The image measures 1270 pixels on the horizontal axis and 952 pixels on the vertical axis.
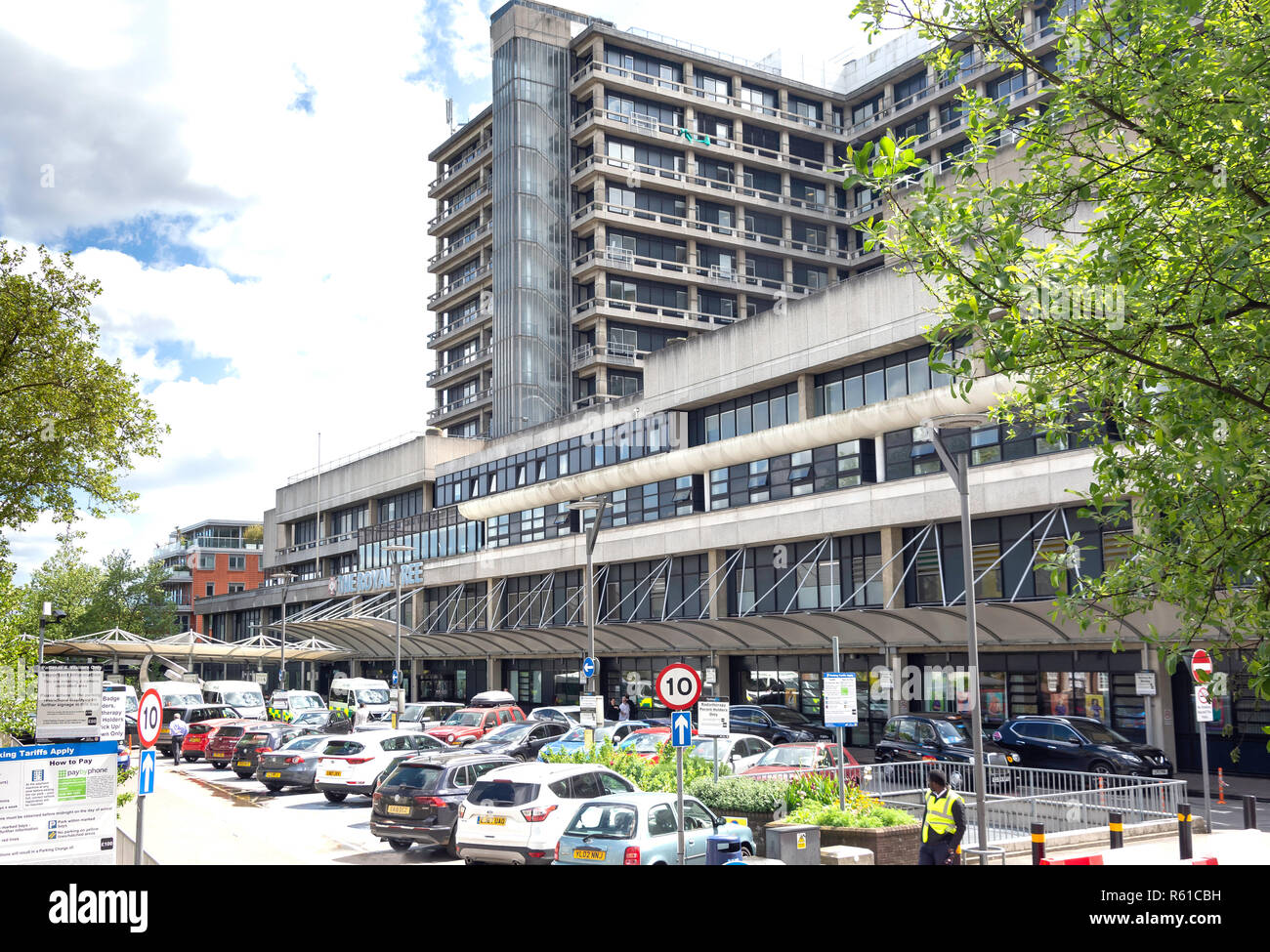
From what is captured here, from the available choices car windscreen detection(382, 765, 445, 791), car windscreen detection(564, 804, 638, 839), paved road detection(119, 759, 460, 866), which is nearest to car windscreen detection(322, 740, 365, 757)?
paved road detection(119, 759, 460, 866)

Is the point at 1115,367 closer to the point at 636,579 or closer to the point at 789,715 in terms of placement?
the point at 789,715

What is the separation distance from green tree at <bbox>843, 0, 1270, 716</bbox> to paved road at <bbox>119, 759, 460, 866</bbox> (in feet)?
32.4

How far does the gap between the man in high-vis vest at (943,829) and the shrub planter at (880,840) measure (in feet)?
8.33

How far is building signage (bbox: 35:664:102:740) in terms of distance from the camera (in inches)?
576

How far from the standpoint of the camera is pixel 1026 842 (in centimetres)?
1747

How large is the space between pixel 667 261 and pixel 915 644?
41.2 m

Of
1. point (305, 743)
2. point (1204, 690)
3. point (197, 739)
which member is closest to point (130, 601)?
point (197, 739)

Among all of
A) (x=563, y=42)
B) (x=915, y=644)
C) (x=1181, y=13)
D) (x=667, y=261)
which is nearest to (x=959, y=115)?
(x=667, y=261)

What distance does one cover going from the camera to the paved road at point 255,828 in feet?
59.1

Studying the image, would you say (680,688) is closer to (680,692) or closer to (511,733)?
(680,692)

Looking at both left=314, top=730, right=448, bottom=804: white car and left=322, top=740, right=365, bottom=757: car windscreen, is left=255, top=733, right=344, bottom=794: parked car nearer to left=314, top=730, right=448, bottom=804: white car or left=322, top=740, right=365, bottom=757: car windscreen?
left=322, top=740, right=365, bottom=757: car windscreen

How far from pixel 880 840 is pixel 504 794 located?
553 cm

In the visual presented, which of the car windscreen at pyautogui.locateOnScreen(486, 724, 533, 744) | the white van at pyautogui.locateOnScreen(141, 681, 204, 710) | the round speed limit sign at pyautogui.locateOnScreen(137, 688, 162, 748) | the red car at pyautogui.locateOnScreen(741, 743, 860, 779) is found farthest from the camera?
the white van at pyautogui.locateOnScreen(141, 681, 204, 710)
